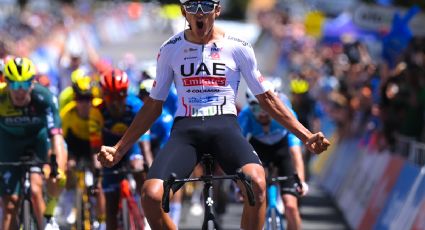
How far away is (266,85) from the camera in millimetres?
9055

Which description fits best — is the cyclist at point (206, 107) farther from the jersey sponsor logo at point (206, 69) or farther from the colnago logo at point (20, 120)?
the colnago logo at point (20, 120)

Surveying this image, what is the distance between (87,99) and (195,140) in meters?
5.51

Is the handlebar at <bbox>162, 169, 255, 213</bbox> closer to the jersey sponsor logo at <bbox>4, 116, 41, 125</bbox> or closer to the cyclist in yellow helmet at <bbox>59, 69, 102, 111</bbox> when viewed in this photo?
the jersey sponsor logo at <bbox>4, 116, 41, 125</bbox>

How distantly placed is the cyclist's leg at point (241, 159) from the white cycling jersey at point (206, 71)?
17 centimetres

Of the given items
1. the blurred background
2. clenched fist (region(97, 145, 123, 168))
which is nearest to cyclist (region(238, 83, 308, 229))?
the blurred background

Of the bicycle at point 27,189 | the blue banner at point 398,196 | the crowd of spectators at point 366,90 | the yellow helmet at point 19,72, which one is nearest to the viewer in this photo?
the bicycle at point 27,189

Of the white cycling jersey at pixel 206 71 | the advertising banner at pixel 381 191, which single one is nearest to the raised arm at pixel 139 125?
the white cycling jersey at pixel 206 71

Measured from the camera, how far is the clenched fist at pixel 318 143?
28.3 feet

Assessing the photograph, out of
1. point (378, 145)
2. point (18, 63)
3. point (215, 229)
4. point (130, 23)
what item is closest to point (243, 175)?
point (215, 229)

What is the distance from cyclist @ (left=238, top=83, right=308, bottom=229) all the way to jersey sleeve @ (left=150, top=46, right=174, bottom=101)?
2839 mm

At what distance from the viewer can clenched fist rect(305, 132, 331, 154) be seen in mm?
8625

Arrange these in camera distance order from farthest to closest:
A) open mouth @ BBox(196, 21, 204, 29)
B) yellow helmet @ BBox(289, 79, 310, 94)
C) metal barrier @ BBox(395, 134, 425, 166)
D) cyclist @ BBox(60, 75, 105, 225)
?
1. yellow helmet @ BBox(289, 79, 310, 94)
2. metal barrier @ BBox(395, 134, 425, 166)
3. cyclist @ BBox(60, 75, 105, 225)
4. open mouth @ BBox(196, 21, 204, 29)

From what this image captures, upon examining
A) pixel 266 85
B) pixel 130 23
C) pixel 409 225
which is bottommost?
pixel 409 225

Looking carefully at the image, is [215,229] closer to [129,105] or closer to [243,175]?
[243,175]
